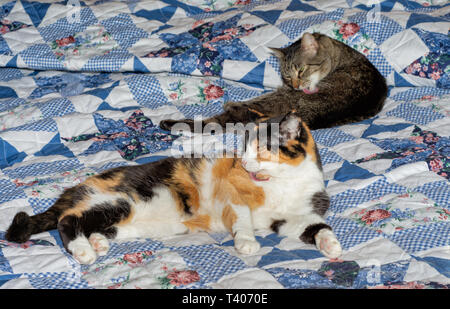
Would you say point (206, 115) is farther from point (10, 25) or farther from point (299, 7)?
point (10, 25)

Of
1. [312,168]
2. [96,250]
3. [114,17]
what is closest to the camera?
[96,250]

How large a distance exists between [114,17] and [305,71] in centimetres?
129

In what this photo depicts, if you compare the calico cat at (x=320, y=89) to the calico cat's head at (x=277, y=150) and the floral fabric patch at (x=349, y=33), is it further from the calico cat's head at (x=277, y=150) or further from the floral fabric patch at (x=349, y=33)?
the calico cat's head at (x=277, y=150)

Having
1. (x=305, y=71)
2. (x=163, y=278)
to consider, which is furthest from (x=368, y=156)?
(x=163, y=278)

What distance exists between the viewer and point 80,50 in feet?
9.93

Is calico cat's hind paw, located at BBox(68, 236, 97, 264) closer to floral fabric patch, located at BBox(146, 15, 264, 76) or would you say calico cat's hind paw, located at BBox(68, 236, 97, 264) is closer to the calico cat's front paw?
the calico cat's front paw

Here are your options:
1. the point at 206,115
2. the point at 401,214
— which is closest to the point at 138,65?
the point at 206,115

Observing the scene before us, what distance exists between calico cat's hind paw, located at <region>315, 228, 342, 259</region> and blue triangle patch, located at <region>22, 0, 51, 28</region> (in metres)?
2.41

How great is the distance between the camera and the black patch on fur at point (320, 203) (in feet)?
5.91

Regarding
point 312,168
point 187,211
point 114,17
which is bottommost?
point 187,211

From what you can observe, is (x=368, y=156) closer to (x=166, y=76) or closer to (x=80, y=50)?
(x=166, y=76)

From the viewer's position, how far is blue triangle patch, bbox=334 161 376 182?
205 centimetres

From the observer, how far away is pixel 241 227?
1.72 metres

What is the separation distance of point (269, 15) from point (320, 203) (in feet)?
5.57
